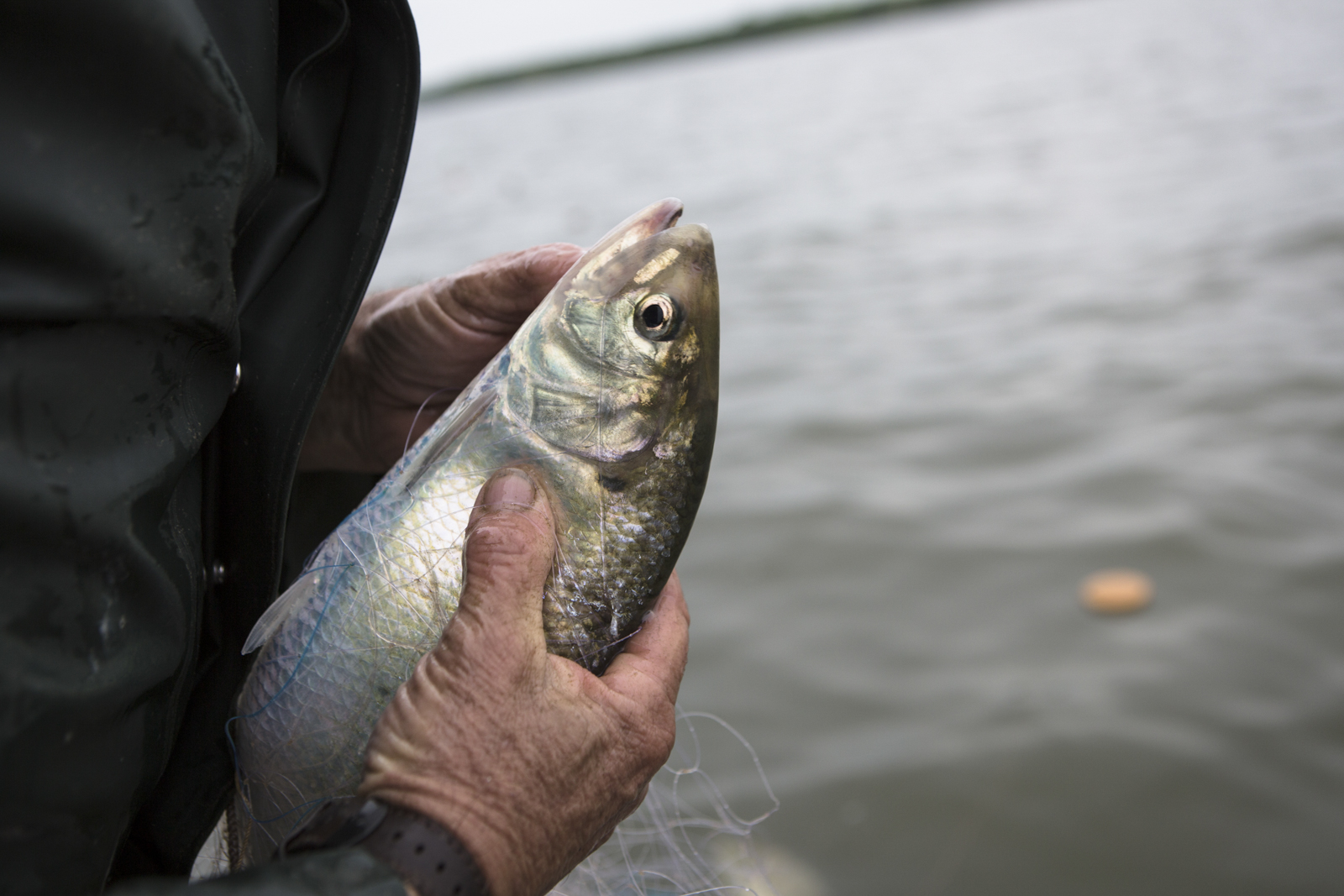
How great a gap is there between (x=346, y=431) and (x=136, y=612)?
1039mm

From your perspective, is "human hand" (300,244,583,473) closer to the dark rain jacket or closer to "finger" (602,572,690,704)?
the dark rain jacket

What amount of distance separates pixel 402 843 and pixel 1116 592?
12.7 feet

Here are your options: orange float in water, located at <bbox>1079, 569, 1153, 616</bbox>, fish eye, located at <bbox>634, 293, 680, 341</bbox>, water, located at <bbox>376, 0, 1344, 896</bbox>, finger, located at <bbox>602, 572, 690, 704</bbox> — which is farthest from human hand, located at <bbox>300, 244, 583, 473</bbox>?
orange float in water, located at <bbox>1079, 569, 1153, 616</bbox>

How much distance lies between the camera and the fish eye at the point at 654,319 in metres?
1.66

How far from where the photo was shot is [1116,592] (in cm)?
432

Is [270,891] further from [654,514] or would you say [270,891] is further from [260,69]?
[260,69]

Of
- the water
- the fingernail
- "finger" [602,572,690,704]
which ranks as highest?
the fingernail

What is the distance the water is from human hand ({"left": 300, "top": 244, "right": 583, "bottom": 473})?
2.13m

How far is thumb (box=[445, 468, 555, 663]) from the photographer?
1376 mm

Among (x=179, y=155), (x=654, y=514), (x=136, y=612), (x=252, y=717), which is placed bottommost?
(x=252, y=717)

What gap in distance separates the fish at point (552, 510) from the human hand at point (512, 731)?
0.28ft

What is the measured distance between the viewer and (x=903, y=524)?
5.04m

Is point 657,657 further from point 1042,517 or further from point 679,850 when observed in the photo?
point 1042,517

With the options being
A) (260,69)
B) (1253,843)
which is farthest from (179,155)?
(1253,843)
